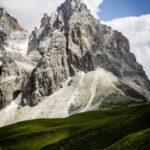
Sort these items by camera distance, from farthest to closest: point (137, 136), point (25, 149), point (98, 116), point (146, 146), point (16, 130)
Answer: point (98, 116), point (16, 130), point (25, 149), point (137, 136), point (146, 146)

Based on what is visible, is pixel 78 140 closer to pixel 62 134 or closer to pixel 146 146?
pixel 62 134

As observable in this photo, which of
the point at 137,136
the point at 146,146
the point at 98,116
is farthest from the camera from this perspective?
the point at 98,116

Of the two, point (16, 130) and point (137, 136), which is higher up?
point (16, 130)

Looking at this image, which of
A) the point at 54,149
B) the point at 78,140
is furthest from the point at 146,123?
the point at 54,149

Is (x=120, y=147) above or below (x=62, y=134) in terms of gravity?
below

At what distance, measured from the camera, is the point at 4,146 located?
77.5 meters

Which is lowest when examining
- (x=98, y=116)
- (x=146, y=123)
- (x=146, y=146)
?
(x=146, y=146)

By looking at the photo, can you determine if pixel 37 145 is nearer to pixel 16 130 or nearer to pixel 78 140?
pixel 78 140

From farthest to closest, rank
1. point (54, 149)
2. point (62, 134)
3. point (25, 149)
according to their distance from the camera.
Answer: point (62, 134)
point (25, 149)
point (54, 149)

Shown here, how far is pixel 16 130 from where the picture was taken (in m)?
96.6

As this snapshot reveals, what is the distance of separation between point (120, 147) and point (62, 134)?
119 feet

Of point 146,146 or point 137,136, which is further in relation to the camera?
point 137,136

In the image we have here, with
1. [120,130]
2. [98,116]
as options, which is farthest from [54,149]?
[98,116]

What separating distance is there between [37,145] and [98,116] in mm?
44059
